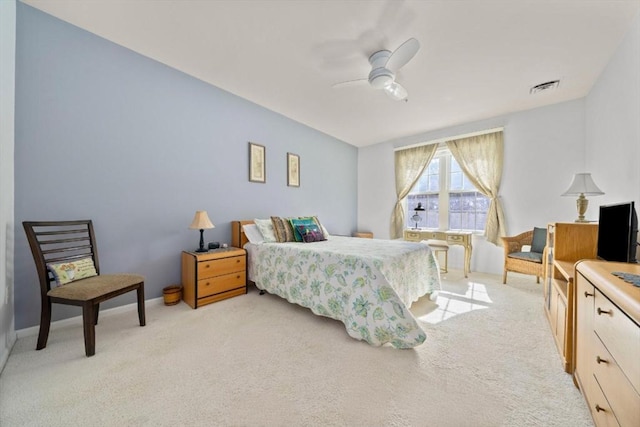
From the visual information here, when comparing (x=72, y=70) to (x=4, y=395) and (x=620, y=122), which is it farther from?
(x=620, y=122)

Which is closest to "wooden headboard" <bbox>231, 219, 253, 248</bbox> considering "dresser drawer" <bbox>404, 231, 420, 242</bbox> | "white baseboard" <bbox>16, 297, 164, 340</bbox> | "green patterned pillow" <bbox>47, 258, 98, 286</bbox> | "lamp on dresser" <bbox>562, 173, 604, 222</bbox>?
"white baseboard" <bbox>16, 297, 164, 340</bbox>

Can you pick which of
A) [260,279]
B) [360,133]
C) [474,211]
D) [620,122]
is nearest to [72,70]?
[260,279]

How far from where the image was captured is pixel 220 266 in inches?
109

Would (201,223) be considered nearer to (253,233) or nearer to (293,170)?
(253,233)

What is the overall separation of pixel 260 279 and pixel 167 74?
105 inches

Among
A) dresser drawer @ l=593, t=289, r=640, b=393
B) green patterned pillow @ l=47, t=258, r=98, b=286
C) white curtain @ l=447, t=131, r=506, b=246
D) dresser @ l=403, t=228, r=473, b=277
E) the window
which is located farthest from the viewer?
the window

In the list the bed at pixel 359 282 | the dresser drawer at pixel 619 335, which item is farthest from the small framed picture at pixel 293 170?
the dresser drawer at pixel 619 335

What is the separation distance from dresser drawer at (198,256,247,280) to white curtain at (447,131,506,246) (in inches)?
159

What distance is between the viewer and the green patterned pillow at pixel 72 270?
6.02 feet

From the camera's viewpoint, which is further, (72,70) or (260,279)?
(260,279)

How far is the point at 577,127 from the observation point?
3371 mm

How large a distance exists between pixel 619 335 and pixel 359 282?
142 centimetres

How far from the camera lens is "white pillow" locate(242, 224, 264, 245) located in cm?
317

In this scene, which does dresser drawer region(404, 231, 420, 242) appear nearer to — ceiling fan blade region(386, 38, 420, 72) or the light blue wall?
the light blue wall
